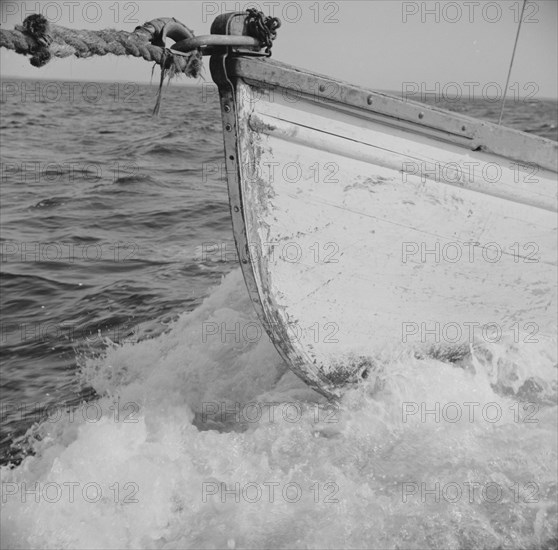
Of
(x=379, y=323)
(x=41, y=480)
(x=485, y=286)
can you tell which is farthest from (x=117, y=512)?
(x=485, y=286)

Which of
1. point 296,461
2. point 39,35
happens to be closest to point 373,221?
point 296,461

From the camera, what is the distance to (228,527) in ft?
11.9

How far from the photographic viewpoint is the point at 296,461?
162 inches

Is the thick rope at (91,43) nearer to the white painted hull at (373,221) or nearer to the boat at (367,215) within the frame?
the boat at (367,215)

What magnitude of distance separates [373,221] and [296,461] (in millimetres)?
1521

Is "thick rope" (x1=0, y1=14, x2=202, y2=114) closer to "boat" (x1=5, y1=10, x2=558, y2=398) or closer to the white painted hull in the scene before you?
"boat" (x1=5, y1=10, x2=558, y2=398)

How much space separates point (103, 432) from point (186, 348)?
148 cm

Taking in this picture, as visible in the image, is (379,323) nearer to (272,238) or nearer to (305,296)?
(305,296)

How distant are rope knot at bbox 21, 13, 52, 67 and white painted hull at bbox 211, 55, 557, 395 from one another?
115 cm

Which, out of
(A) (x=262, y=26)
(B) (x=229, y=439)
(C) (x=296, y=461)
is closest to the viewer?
(A) (x=262, y=26)

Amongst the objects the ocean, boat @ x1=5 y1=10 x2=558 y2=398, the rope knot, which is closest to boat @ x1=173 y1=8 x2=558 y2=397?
boat @ x1=5 y1=10 x2=558 y2=398

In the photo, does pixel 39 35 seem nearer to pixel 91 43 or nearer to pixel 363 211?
pixel 91 43

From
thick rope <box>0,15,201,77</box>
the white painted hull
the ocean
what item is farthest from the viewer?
the white painted hull

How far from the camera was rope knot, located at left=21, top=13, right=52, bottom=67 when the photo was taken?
2.58m
